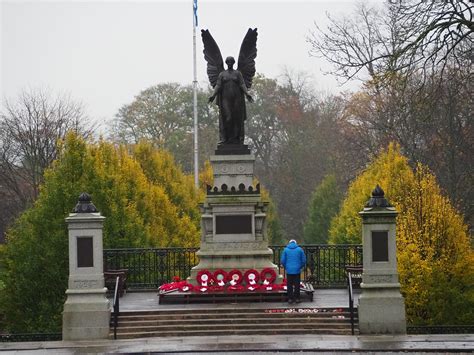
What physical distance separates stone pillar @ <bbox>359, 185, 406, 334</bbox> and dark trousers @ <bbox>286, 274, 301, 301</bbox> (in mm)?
2185

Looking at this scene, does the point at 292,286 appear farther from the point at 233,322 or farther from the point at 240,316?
the point at 233,322

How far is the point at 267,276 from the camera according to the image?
1110 inches

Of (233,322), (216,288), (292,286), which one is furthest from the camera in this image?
(216,288)

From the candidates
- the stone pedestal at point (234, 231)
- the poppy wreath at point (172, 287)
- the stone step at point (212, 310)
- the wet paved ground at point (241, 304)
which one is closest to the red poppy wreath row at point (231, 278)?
the poppy wreath at point (172, 287)

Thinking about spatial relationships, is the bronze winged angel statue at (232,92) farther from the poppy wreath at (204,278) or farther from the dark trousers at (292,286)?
the dark trousers at (292,286)

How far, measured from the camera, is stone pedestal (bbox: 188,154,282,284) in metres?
28.9

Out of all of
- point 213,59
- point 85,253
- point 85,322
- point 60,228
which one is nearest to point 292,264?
point 85,253

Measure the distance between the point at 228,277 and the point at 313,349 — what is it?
6079 millimetres

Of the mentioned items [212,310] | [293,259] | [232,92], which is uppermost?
[232,92]

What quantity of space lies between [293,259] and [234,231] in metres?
3.12

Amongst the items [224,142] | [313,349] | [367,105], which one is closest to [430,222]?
[224,142]

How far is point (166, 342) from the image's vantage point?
23.7 meters

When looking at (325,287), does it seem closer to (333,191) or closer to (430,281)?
(430,281)

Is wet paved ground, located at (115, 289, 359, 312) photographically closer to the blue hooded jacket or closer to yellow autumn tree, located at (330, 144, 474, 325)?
the blue hooded jacket
